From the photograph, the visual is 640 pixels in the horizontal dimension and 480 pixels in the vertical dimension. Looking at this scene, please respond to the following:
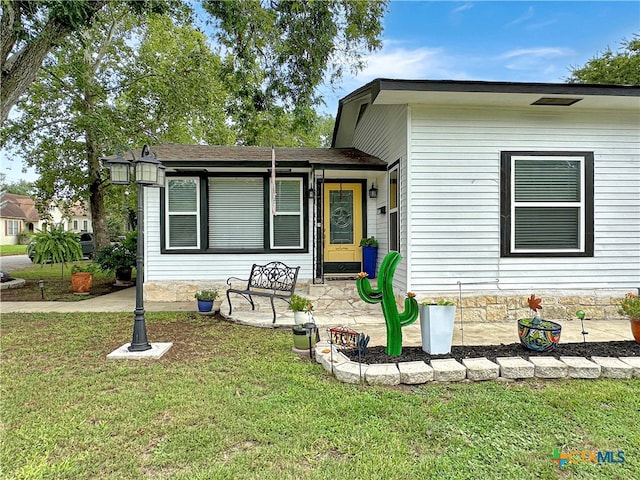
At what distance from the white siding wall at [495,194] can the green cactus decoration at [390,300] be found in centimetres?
192

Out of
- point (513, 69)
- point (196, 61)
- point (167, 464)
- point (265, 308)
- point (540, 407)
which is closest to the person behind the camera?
point (167, 464)

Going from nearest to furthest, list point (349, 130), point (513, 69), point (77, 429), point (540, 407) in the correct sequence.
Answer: point (77, 429) → point (540, 407) → point (349, 130) → point (513, 69)

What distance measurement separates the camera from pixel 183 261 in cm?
730

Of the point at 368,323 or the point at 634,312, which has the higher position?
the point at 634,312

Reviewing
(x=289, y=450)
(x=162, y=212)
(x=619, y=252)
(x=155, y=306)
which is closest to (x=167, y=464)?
(x=289, y=450)

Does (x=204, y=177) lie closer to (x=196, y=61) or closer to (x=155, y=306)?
(x=155, y=306)

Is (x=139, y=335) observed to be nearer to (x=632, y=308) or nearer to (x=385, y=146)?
(x=385, y=146)

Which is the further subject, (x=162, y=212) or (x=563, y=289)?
(x=162, y=212)

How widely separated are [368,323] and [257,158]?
3.98 meters

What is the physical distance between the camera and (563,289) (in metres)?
Answer: 5.62

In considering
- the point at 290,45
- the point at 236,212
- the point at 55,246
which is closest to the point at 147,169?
the point at 236,212

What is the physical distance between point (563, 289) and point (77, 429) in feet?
20.9

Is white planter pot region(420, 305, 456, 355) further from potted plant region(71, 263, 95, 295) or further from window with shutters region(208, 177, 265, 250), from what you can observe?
potted plant region(71, 263, 95, 295)

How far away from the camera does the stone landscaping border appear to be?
3.22m
